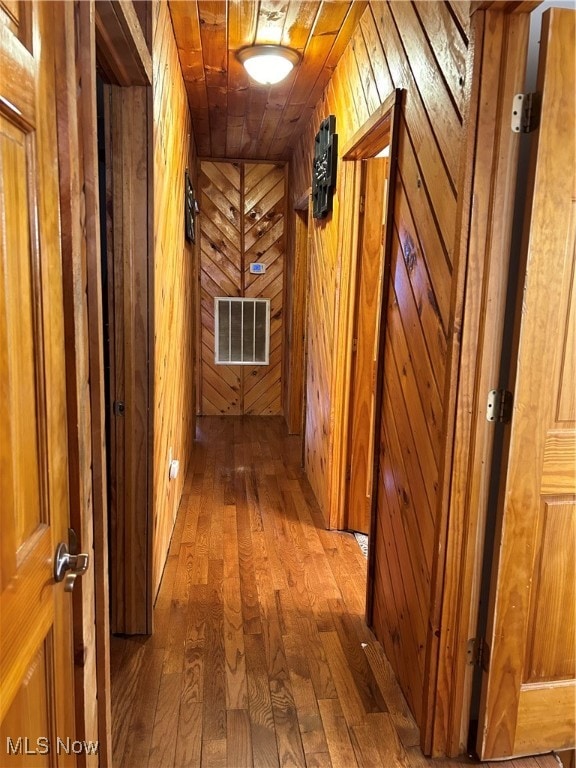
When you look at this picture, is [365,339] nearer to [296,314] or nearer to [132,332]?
[132,332]

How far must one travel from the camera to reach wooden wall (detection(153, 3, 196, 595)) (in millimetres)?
2260

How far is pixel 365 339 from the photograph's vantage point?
3117mm

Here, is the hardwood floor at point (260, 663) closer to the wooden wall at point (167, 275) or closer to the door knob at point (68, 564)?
the wooden wall at point (167, 275)

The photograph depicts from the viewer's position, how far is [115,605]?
7.29ft

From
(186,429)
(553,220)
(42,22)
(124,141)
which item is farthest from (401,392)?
(186,429)

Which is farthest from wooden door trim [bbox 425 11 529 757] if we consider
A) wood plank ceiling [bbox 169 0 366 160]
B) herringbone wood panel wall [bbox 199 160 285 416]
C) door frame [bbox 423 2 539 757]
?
herringbone wood panel wall [bbox 199 160 285 416]

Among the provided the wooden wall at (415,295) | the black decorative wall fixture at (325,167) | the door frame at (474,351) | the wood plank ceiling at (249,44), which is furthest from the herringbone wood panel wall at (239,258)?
the door frame at (474,351)

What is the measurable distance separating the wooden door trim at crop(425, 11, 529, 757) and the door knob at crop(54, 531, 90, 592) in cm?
103

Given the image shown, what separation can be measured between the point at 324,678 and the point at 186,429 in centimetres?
229

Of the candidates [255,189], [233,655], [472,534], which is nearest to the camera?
[472,534]

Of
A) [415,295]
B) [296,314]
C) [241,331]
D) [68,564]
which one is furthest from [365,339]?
[241,331]

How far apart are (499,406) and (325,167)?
2.26 m

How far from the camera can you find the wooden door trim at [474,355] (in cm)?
143

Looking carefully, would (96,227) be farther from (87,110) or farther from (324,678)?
(324,678)
